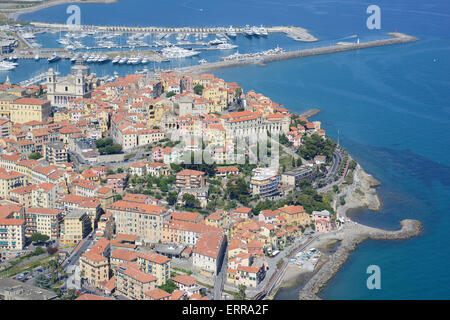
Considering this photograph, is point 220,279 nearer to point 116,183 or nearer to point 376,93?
point 116,183

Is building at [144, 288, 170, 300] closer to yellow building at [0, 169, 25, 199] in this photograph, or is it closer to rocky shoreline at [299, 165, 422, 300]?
rocky shoreline at [299, 165, 422, 300]

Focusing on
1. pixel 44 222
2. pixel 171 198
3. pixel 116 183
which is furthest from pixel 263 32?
pixel 44 222

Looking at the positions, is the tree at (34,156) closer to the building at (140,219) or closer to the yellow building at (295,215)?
the building at (140,219)

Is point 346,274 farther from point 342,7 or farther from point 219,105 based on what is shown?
point 342,7

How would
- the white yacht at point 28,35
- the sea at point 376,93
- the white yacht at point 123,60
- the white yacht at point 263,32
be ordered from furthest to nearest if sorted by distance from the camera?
1. the white yacht at point 263,32
2. the white yacht at point 28,35
3. the white yacht at point 123,60
4. the sea at point 376,93

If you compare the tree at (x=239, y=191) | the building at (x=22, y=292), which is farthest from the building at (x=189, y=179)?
the building at (x=22, y=292)
